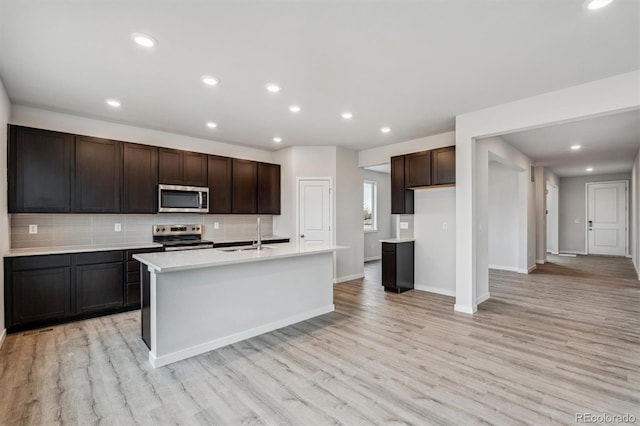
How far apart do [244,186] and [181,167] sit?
1.17m

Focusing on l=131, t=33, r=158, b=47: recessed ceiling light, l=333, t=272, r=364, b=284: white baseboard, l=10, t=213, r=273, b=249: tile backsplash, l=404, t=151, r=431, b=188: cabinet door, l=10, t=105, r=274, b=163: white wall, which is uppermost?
l=131, t=33, r=158, b=47: recessed ceiling light

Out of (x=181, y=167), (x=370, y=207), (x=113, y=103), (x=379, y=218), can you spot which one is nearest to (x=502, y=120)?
(x=181, y=167)

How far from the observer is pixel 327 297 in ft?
13.9

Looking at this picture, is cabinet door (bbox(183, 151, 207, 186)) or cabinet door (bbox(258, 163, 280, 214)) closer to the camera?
cabinet door (bbox(183, 151, 207, 186))

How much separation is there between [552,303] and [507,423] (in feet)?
11.4

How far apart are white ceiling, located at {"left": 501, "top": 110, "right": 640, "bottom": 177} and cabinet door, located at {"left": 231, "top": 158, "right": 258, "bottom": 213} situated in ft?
14.9

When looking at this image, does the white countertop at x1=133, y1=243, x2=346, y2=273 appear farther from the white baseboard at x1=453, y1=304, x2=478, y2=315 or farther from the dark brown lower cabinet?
the white baseboard at x1=453, y1=304, x2=478, y2=315

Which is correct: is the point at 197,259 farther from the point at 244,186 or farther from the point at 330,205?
the point at 330,205

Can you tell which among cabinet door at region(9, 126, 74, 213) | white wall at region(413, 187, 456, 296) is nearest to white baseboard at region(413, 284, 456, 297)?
white wall at region(413, 187, 456, 296)

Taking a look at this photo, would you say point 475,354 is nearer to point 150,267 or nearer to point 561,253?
point 150,267

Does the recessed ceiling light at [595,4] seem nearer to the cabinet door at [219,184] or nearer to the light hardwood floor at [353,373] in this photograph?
the light hardwood floor at [353,373]

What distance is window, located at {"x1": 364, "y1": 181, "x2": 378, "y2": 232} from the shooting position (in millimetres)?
9008

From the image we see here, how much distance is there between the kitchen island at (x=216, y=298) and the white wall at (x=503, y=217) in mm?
5327

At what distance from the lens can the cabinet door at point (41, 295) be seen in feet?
11.3
